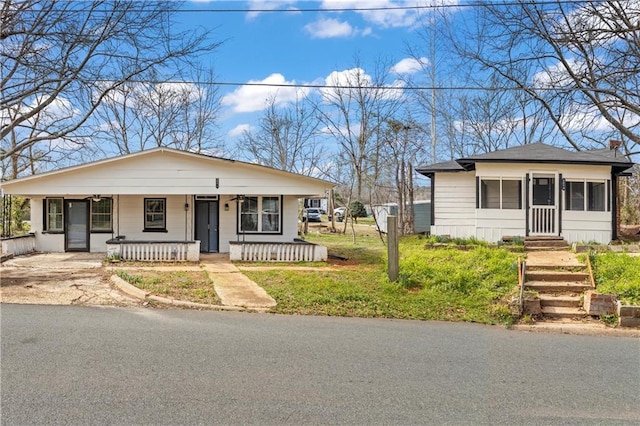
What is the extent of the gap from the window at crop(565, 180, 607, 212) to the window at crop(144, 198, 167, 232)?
1551 cm

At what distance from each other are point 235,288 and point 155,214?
30.2 feet

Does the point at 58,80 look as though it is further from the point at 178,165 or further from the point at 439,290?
the point at 439,290

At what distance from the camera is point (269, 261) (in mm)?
15906

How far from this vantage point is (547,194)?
17.6m

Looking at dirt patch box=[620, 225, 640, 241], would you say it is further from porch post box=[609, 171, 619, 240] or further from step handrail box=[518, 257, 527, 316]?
step handrail box=[518, 257, 527, 316]

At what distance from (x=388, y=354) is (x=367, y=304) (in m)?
3.16

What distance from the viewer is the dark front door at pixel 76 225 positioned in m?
18.3

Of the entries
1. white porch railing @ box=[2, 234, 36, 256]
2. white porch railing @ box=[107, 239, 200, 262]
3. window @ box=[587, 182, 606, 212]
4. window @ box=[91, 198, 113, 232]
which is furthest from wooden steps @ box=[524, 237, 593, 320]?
white porch railing @ box=[2, 234, 36, 256]

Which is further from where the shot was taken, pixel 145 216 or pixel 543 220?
pixel 145 216

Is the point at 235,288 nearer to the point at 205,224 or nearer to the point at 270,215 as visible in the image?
the point at 270,215

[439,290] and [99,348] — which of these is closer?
[99,348]

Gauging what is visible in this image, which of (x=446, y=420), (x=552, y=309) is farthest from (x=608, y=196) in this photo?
(x=446, y=420)

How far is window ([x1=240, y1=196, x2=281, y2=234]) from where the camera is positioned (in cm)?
1844

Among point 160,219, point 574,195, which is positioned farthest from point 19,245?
point 574,195
